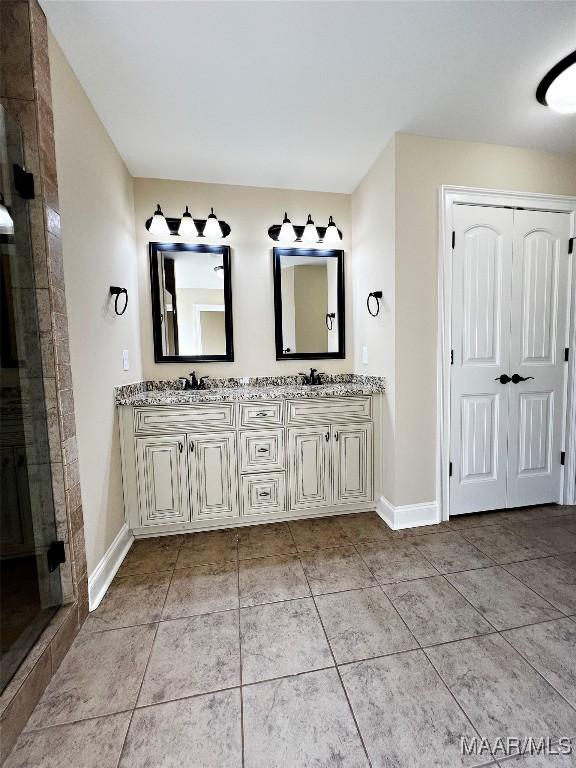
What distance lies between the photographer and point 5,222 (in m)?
1.22

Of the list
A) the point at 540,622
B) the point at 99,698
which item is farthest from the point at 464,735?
the point at 99,698

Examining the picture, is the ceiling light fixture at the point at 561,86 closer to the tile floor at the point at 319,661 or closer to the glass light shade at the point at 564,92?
the glass light shade at the point at 564,92

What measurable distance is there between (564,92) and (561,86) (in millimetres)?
35

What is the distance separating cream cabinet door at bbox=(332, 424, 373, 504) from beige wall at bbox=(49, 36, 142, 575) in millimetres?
1502

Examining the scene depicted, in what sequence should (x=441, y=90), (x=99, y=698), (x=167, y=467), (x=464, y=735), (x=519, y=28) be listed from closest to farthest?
1. (x=464, y=735)
2. (x=99, y=698)
3. (x=519, y=28)
4. (x=441, y=90)
5. (x=167, y=467)

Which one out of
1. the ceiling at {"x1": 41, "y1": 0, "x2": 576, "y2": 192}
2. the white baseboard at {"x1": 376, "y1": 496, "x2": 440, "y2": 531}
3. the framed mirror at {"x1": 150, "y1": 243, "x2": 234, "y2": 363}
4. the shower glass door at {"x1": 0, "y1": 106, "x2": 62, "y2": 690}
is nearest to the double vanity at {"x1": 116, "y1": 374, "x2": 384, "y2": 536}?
the white baseboard at {"x1": 376, "y1": 496, "x2": 440, "y2": 531}

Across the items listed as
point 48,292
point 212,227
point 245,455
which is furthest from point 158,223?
point 245,455

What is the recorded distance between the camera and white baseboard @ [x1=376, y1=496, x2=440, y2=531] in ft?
7.33

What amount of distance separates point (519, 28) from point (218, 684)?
9.88 ft

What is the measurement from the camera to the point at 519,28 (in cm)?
144

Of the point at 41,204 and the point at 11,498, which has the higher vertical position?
the point at 41,204

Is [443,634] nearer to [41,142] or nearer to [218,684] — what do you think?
[218,684]

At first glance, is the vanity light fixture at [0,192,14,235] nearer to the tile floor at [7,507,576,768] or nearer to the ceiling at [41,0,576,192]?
the ceiling at [41,0,576,192]

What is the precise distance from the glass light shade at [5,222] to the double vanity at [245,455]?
106cm
